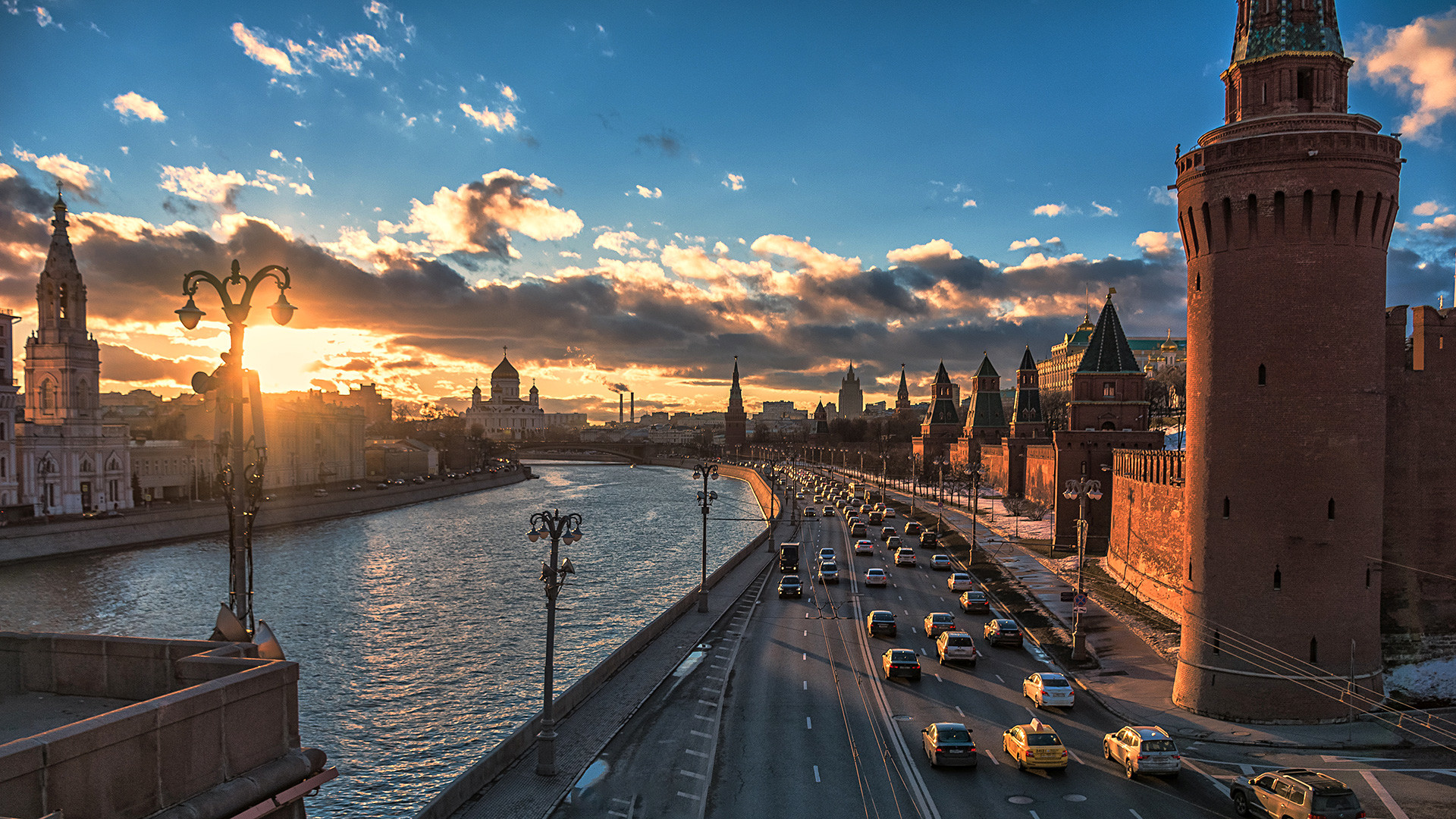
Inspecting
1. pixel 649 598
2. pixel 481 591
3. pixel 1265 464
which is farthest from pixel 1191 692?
pixel 481 591

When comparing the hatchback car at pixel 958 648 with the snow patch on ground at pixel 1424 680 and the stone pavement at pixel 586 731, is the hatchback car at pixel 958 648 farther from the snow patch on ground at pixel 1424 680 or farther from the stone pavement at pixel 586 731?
the snow patch on ground at pixel 1424 680

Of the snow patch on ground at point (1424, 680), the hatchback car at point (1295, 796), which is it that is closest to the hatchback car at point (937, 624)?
the snow patch on ground at point (1424, 680)

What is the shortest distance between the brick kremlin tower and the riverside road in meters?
2.09

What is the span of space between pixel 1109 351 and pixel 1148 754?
4389 cm

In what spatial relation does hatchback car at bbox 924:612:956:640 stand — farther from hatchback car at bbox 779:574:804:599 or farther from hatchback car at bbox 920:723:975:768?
hatchback car at bbox 920:723:975:768

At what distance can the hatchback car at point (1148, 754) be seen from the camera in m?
16.9

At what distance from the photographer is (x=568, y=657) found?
112 feet

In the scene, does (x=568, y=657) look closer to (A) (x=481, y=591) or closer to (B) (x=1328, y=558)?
(A) (x=481, y=591)

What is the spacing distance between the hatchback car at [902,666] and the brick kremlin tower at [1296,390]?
6.78 meters

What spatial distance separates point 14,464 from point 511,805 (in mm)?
76107

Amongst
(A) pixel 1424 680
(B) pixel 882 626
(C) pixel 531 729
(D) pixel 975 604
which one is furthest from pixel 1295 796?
(D) pixel 975 604

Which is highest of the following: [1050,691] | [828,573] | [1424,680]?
[1050,691]

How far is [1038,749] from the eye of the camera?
17203 millimetres

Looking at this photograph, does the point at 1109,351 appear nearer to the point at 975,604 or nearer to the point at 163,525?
the point at 975,604
